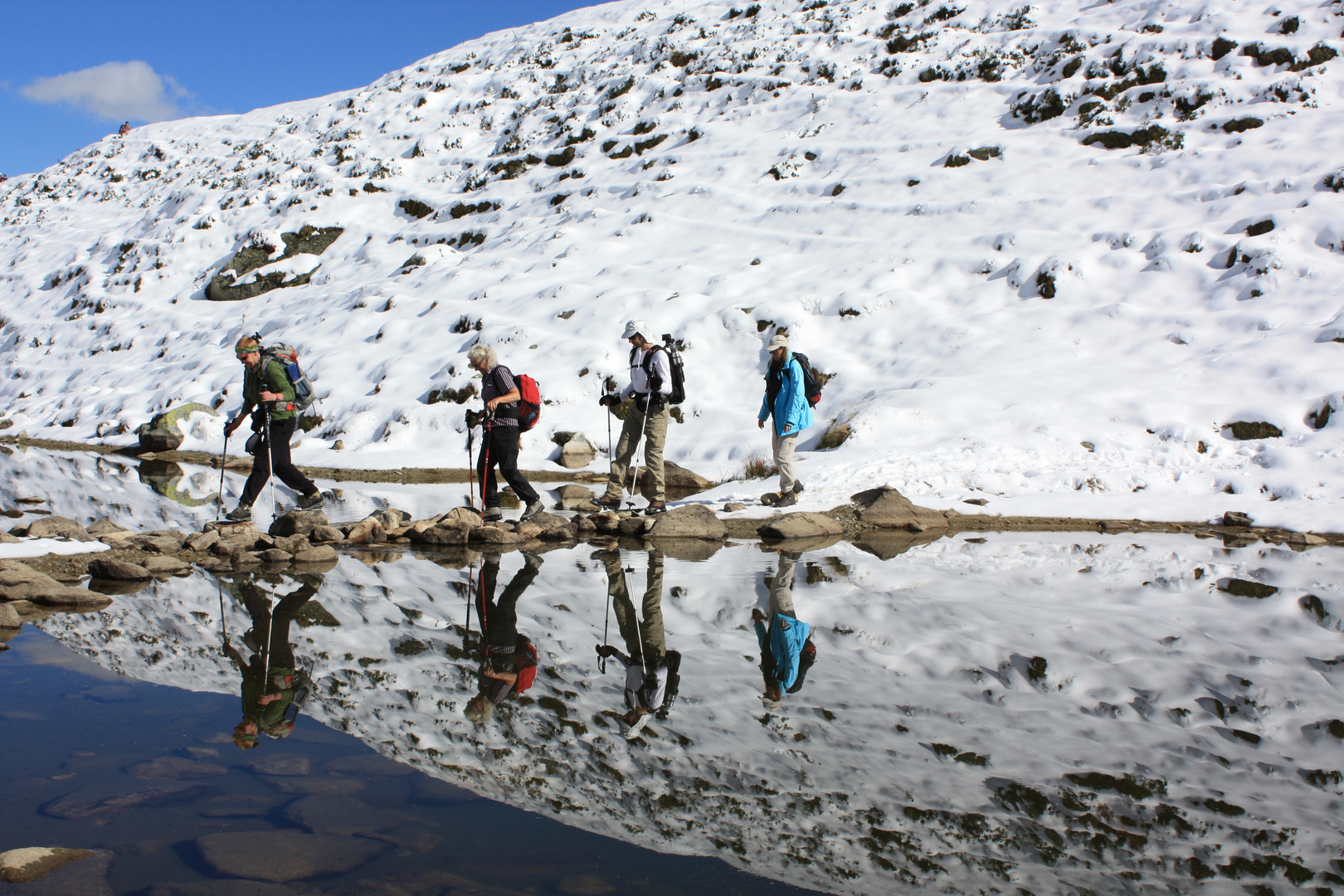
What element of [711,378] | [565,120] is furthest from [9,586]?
[565,120]

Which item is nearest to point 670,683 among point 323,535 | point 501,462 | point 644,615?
point 644,615

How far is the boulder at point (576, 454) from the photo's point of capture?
55.8 ft

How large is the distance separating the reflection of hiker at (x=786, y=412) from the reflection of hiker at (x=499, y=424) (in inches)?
130

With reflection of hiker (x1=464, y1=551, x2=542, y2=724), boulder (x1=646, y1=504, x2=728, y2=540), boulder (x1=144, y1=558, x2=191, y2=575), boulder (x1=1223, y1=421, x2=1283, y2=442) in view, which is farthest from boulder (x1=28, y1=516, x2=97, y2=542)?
boulder (x1=1223, y1=421, x2=1283, y2=442)

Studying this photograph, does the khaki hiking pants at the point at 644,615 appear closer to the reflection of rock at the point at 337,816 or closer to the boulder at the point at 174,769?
the reflection of rock at the point at 337,816

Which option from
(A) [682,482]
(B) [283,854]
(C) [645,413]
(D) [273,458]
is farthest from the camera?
(A) [682,482]

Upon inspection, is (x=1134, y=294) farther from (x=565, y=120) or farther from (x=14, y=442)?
(x=14, y=442)

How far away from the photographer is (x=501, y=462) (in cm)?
1045

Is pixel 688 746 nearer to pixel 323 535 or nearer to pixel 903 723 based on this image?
pixel 903 723

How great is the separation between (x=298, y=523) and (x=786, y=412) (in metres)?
6.18

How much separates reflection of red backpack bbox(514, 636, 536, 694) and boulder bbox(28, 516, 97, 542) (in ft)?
19.0

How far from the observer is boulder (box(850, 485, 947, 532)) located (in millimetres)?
11133

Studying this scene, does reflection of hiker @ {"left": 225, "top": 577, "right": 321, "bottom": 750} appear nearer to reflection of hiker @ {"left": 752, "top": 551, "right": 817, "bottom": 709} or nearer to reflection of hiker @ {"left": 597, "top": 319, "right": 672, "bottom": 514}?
reflection of hiker @ {"left": 752, "top": 551, "right": 817, "bottom": 709}

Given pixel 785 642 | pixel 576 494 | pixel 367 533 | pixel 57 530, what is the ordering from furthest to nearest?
pixel 576 494, pixel 367 533, pixel 57 530, pixel 785 642
